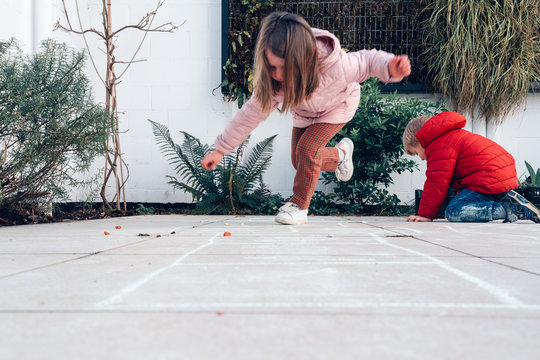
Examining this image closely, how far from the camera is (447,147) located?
2.95 m

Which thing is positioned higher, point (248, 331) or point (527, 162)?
point (527, 162)

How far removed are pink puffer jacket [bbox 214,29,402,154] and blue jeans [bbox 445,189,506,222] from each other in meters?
0.99

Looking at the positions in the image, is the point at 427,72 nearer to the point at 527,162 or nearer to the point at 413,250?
the point at 527,162

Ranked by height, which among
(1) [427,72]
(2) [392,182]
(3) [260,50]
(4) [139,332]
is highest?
(1) [427,72]

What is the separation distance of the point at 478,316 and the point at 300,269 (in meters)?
0.47

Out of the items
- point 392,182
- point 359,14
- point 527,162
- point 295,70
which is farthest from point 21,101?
point 527,162

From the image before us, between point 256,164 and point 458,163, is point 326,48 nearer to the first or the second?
point 458,163

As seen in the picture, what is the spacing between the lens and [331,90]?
2408 mm

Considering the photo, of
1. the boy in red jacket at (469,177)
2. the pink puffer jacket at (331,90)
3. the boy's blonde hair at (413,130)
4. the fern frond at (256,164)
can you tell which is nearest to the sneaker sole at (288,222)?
the pink puffer jacket at (331,90)

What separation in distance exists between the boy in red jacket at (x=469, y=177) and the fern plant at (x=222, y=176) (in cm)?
180

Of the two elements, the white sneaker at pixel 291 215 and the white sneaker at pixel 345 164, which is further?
the white sneaker at pixel 345 164

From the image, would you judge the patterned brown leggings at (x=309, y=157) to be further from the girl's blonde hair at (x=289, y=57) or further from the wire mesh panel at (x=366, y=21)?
the wire mesh panel at (x=366, y=21)

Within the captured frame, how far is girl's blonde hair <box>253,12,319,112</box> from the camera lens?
6.73 feet

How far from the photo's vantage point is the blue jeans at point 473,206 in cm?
292
